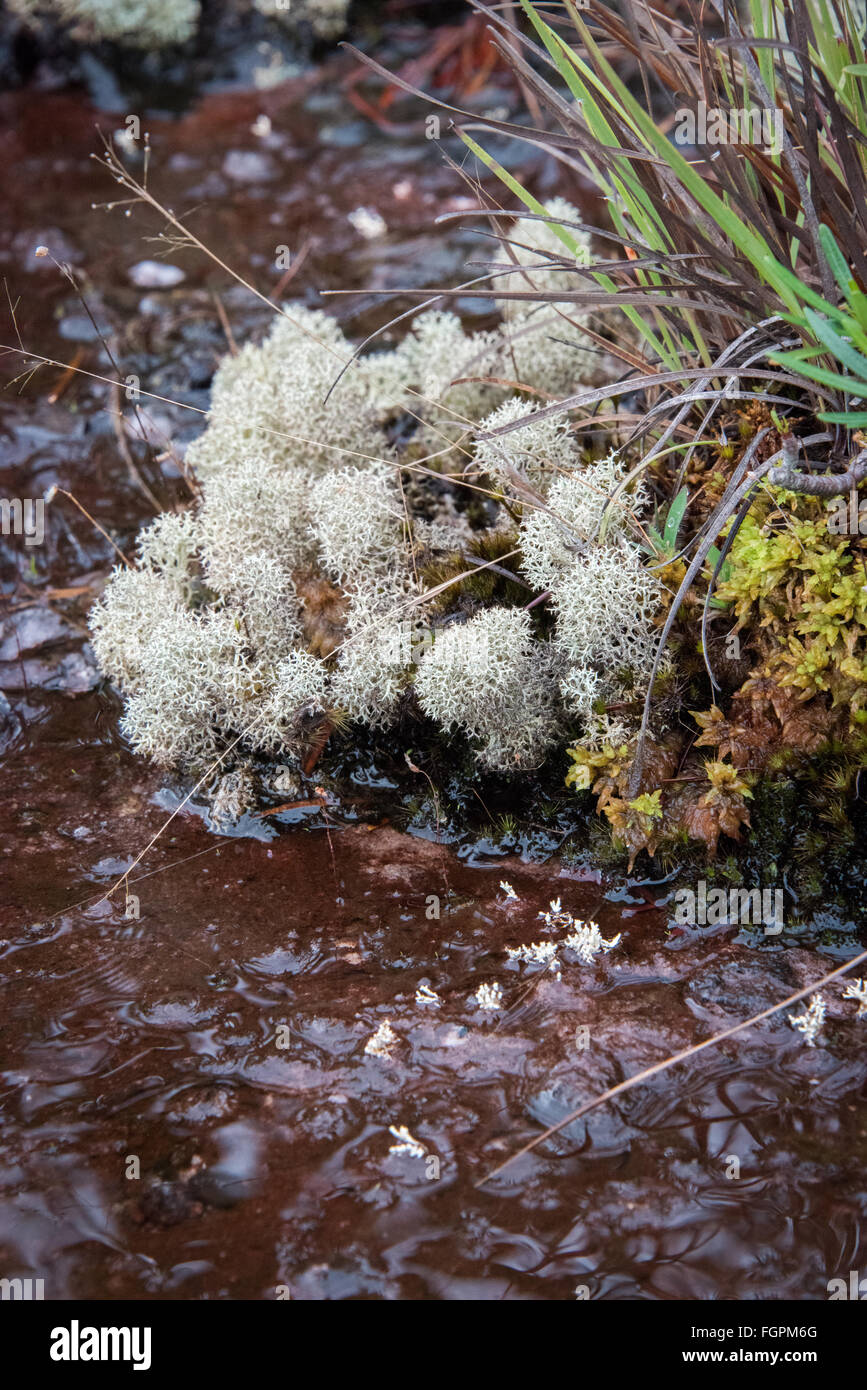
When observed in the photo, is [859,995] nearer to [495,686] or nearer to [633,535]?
[495,686]

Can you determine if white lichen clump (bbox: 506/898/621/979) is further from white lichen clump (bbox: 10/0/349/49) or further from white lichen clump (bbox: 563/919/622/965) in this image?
white lichen clump (bbox: 10/0/349/49)

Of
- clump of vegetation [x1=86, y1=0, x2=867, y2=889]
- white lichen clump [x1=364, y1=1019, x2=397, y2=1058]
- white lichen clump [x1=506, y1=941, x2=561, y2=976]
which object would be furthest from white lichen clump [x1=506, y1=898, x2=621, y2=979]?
white lichen clump [x1=364, y1=1019, x2=397, y2=1058]

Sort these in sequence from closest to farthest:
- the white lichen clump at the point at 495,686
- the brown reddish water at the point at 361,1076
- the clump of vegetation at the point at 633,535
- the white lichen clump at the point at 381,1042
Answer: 1. the brown reddish water at the point at 361,1076
2. the white lichen clump at the point at 381,1042
3. the clump of vegetation at the point at 633,535
4. the white lichen clump at the point at 495,686

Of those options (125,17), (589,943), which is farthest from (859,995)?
(125,17)

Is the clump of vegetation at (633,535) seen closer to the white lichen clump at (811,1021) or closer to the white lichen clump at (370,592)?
the white lichen clump at (370,592)

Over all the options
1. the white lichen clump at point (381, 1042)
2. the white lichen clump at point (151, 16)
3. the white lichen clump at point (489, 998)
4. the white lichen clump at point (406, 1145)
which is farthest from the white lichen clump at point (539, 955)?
the white lichen clump at point (151, 16)

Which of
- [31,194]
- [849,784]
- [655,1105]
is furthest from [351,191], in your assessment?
[655,1105]
